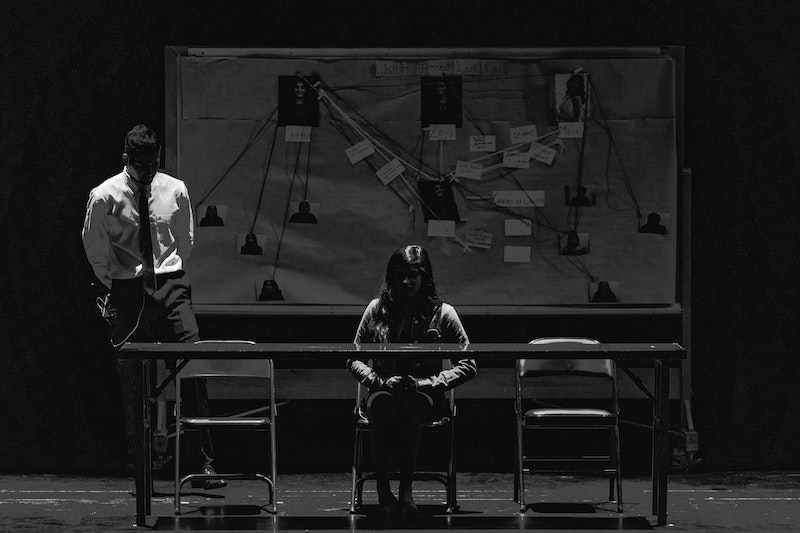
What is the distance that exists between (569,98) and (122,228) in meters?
2.47

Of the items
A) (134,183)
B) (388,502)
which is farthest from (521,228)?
(134,183)

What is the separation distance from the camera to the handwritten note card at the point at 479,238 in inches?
256

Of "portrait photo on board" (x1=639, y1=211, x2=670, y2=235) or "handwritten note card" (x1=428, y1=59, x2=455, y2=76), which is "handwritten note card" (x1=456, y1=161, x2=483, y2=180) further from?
"portrait photo on board" (x1=639, y1=211, x2=670, y2=235)

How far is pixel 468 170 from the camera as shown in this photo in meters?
6.48

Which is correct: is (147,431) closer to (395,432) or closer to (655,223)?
(395,432)

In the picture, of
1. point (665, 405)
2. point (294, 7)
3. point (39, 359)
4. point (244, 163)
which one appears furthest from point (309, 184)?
point (665, 405)

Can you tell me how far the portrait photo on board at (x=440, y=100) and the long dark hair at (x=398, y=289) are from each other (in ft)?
4.25

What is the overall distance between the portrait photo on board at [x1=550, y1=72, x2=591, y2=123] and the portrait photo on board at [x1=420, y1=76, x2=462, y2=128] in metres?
0.51

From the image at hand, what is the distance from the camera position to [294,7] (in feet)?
21.4

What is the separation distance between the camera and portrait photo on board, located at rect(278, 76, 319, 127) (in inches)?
254

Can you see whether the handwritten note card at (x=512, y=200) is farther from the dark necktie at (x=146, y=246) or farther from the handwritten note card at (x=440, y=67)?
the dark necktie at (x=146, y=246)

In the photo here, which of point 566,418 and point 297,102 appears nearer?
point 566,418

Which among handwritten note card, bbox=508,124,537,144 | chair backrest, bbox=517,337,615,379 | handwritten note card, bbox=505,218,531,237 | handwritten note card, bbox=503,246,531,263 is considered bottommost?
chair backrest, bbox=517,337,615,379

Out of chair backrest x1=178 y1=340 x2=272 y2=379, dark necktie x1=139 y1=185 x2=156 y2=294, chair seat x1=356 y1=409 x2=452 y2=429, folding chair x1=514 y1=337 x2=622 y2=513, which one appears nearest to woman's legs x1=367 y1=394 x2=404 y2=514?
chair seat x1=356 y1=409 x2=452 y2=429
